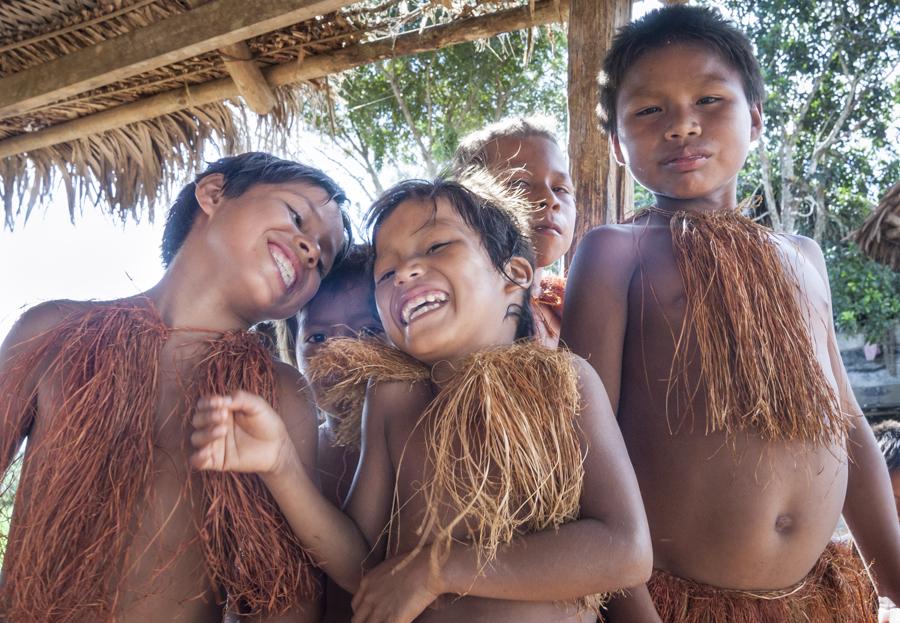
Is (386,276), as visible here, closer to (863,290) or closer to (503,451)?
(503,451)

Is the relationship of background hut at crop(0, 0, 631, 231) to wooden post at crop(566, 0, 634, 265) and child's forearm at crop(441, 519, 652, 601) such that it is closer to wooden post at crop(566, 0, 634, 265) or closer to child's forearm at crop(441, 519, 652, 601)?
wooden post at crop(566, 0, 634, 265)

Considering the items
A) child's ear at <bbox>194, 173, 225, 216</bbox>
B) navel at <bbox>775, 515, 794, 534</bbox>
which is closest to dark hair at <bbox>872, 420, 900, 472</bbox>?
navel at <bbox>775, 515, 794, 534</bbox>

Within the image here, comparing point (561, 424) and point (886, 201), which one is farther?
point (886, 201)

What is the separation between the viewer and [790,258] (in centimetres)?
170

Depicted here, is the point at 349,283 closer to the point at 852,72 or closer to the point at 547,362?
the point at 547,362

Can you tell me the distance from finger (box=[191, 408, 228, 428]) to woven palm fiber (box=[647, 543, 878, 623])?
0.93 meters

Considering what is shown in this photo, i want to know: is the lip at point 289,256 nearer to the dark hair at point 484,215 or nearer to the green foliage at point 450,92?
the dark hair at point 484,215

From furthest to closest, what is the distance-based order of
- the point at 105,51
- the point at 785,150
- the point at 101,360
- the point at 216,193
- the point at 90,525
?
the point at 785,150, the point at 105,51, the point at 216,193, the point at 101,360, the point at 90,525

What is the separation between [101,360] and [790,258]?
1.48 meters

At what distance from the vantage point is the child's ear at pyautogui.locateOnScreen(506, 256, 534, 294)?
1.61 metres

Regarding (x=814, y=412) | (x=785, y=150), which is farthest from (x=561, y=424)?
(x=785, y=150)

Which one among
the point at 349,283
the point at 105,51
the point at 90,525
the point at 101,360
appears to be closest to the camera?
the point at 90,525

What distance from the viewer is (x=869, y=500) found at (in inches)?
71.9

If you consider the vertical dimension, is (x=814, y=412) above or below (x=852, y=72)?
below
